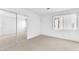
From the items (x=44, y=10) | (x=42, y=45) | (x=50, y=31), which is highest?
(x=44, y=10)

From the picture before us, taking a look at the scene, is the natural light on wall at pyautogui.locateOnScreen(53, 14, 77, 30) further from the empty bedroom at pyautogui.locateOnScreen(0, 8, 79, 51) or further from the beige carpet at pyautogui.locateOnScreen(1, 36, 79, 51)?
the beige carpet at pyautogui.locateOnScreen(1, 36, 79, 51)

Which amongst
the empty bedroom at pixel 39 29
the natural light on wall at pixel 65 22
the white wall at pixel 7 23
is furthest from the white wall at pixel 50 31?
the white wall at pixel 7 23

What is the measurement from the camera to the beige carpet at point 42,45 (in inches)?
84.9

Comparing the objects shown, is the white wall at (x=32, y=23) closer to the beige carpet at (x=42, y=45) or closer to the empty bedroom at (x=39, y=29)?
the empty bedroom at (x=39, y=29)

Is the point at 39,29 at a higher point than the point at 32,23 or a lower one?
lower

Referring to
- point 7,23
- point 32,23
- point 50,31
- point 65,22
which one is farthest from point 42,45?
point 7,23

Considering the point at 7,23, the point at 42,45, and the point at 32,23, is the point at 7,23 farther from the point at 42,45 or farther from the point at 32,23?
the point at 42,45

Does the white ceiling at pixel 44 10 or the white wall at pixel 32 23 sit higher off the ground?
the white ceiling at pixel 44 10

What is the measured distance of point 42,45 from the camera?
7.16 ft

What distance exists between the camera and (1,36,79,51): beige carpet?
2156 mm

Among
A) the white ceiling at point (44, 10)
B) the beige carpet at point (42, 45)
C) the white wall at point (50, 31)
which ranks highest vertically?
the white ceiling at point (44, 10)
